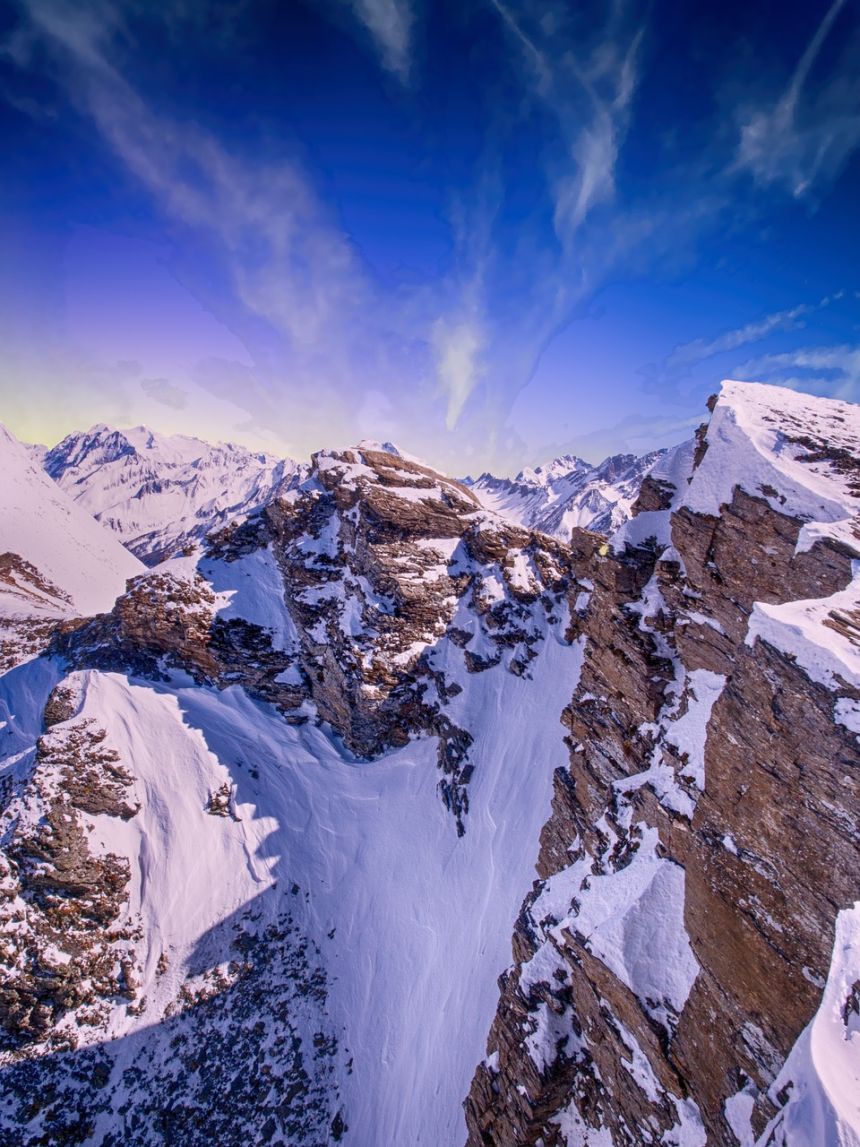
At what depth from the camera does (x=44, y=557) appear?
75125mm

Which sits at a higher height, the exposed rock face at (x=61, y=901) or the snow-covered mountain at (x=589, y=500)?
the snow-covered mountain at (x=589, y=500)

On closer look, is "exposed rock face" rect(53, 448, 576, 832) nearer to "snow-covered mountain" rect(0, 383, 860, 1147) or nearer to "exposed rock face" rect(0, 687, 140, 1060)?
"snow-covered mountain" rect(0, 383, 860, 1147)

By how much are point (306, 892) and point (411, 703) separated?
46.6ft

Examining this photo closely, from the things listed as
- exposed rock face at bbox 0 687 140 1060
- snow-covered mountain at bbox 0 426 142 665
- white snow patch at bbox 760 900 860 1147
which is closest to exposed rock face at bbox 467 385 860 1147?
white snow patch at bbox 760 900 860 1147

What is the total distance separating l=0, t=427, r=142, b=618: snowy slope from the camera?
65500 mm

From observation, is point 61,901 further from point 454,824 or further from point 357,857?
point 454,824

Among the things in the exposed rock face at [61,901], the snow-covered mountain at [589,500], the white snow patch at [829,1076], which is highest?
the snow-covered mountain at [589,500]

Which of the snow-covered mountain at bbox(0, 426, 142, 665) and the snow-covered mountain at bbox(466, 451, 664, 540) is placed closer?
the snow-covered mountain at bbox(0, 426, 142, 665)

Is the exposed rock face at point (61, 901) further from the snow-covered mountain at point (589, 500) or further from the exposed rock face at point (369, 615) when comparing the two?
the snow-covered mountain at point (589, 500)

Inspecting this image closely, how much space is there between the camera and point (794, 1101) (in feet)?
16.6

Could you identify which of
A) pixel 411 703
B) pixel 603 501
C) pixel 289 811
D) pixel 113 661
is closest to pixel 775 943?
pixel 411 703

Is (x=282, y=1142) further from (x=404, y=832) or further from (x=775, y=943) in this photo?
(x=775, y=943)

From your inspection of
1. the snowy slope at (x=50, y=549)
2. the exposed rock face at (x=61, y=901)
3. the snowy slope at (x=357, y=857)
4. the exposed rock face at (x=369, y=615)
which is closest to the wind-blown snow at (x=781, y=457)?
the snowy slope at (x=357, y=857)

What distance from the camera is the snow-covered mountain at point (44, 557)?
55.2 meters
